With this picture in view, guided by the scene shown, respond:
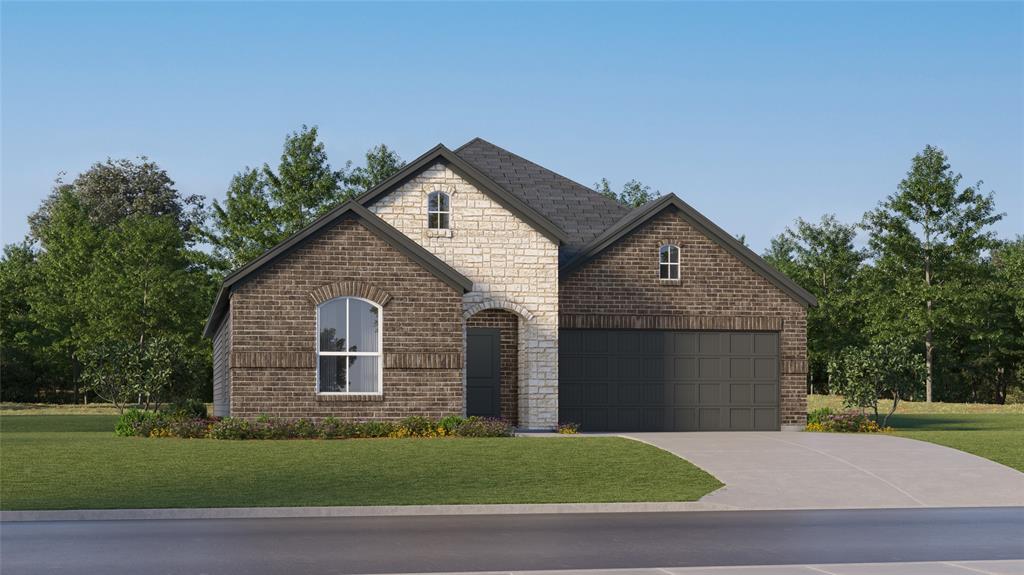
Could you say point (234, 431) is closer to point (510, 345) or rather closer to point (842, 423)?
point (510, 345)

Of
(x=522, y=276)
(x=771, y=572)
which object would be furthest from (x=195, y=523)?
(x=522, y=276)

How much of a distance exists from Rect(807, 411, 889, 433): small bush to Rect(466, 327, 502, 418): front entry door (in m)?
8.26

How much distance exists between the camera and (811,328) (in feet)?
222

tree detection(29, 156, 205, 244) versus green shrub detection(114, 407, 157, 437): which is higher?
tree detection(29, 156, 205, 244)

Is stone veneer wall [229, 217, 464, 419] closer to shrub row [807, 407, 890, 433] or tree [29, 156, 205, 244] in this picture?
shrub row [807, 407, 890, 433]

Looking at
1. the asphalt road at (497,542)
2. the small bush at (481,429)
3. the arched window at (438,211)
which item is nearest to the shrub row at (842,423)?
the small bush at (481,429)

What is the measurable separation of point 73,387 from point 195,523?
60.1 meters

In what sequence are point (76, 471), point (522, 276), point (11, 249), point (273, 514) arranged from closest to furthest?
1. point (273, 514)
2. point (76, 471)
3. point (522, 276)
4. point (11, 249)

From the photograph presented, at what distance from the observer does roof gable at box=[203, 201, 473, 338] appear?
2748 cm

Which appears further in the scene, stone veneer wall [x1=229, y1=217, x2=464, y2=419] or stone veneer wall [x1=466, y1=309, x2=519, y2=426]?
stone veneer wall [x1=466, y1=309, x2=519, y2=426]

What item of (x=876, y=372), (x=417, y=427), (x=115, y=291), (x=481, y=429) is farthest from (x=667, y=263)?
(x=115, y=291)

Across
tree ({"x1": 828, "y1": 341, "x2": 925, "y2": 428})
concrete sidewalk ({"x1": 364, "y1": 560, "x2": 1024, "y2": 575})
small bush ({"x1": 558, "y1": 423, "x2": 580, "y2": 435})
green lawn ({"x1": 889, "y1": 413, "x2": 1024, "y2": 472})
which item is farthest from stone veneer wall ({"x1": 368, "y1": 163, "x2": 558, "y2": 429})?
concrete sidewalk ({"x1": 364, "y1": 560, "x2": 1024, "y2": 575})

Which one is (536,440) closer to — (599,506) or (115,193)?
(599,506)

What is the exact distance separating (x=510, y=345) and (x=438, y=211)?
12.6 feet
